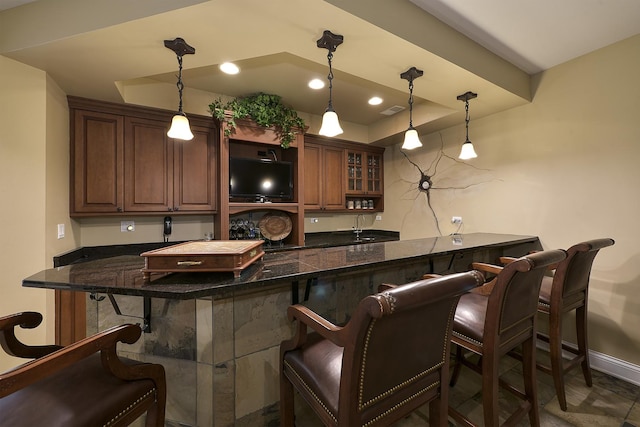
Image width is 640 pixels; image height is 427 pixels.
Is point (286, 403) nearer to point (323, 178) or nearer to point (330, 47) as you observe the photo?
point (330, 47)

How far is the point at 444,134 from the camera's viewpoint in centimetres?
351

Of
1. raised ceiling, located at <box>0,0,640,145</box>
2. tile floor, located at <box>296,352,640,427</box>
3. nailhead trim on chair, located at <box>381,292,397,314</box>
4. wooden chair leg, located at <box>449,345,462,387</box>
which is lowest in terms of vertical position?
tile floor, located at <box>296,352,640,427</box>

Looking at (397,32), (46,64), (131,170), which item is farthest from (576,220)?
(46,64)

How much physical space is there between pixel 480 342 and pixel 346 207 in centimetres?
303

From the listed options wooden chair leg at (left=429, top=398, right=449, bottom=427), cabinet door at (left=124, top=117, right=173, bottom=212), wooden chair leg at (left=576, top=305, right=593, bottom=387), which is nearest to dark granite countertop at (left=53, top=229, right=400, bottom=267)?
cabinet door at (left=124, top=117, right=173, bottom=212)

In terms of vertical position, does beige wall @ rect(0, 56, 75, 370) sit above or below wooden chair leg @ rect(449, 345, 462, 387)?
above

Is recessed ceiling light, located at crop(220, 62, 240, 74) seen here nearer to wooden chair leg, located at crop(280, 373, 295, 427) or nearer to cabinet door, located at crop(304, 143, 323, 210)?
cabinet door, located at crop(304, 143, 323, 210)

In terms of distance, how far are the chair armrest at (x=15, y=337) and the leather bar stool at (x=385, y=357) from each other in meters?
1.02

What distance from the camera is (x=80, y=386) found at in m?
0.88

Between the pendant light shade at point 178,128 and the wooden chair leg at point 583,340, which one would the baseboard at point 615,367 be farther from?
the pendant light shade at point 178,128

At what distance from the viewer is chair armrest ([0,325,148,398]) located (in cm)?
67

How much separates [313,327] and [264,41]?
1.72 meters

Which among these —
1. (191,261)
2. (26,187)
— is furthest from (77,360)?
(26,187)

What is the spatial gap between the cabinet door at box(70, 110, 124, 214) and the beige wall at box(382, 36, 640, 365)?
363 centimetres
